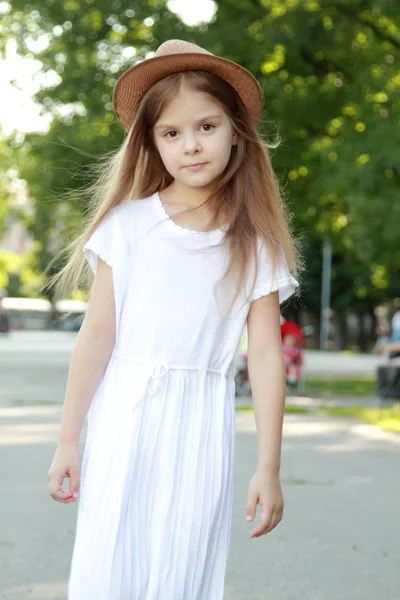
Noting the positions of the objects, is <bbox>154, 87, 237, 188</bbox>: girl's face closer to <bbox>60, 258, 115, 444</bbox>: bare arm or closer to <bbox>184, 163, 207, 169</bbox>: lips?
<bbox>184, 163, 207, 169</bbox>: lips

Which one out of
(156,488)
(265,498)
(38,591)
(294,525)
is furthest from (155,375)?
(294,525)

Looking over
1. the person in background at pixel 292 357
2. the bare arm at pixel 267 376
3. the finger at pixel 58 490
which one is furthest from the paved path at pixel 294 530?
the person in background at pixel 292 357

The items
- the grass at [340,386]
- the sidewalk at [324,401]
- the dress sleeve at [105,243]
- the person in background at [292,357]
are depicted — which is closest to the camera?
the dress sleeve at [105,243]

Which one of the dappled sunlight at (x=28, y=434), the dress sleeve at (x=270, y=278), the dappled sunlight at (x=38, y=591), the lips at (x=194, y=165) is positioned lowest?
the dappled sunlight at (x=38, y=591)

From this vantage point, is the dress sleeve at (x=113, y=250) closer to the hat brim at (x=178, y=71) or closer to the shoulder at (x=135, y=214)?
the shoulder at (x=135, y=214)

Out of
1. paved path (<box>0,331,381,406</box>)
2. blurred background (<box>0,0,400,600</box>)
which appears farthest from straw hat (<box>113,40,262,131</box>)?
paved path (<box>0,331,381,406</box>)

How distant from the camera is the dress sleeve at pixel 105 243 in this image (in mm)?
3438

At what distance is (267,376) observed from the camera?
3.42 m

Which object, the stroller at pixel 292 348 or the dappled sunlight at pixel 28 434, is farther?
the stroller at pixel 292 348

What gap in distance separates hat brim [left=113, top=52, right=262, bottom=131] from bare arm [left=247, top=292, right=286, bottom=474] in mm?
576

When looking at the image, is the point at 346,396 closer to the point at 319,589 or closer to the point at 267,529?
the point at 319,589

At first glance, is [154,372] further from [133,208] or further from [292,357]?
[292,357]

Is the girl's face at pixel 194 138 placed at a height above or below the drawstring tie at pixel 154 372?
above

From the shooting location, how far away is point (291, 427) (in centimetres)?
1427
